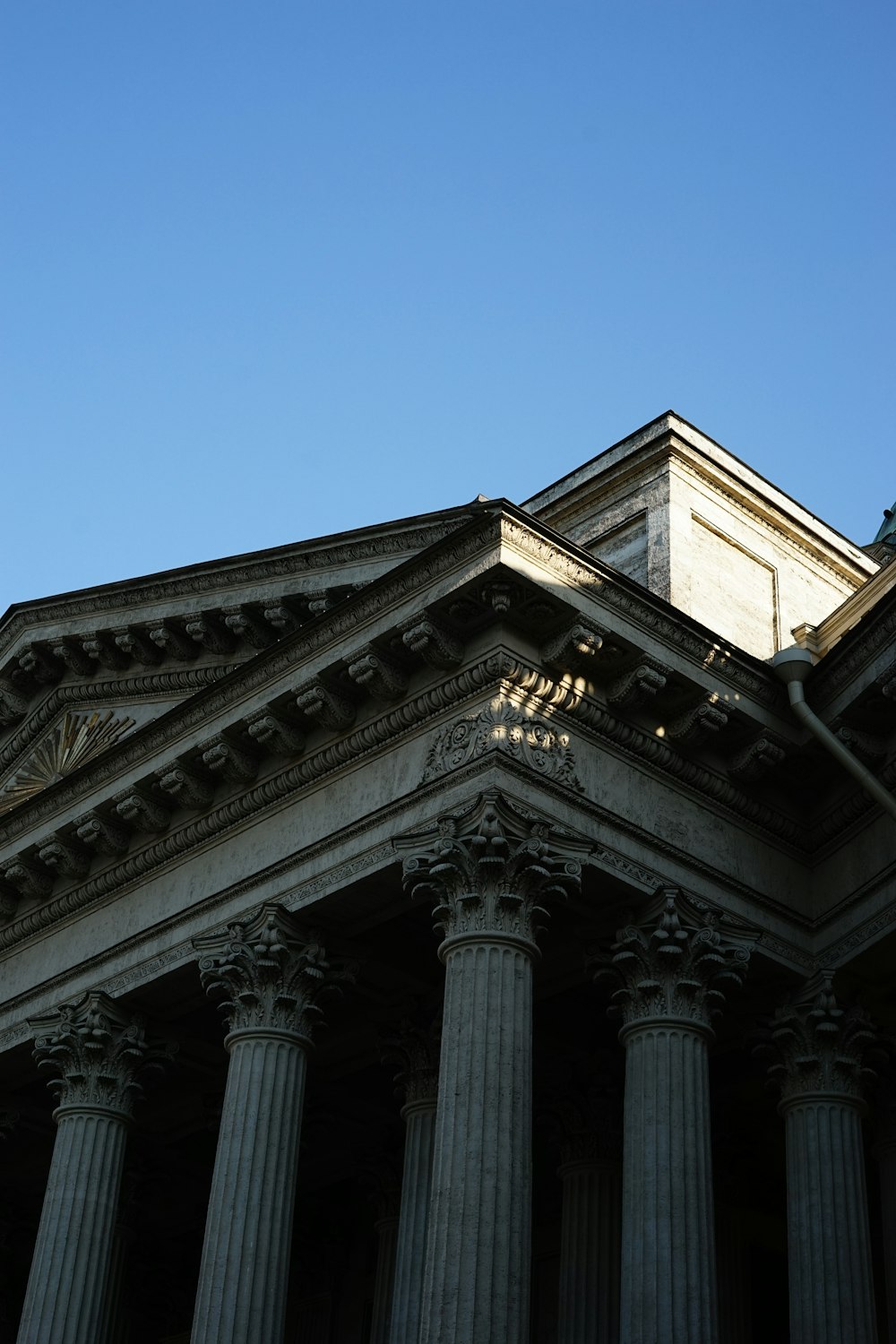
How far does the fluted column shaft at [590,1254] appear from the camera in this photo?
17.2m

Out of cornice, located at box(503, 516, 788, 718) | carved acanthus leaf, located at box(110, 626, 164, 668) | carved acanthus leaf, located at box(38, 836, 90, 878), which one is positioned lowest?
carved acanthus leaf, located at box(38, 836, 90, 878)

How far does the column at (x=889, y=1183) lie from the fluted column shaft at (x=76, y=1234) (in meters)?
7.63

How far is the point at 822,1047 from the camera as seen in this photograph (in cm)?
1619

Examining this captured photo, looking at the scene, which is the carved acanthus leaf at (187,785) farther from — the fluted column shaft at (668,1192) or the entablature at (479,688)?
the fluted column shaft at (668,1192)

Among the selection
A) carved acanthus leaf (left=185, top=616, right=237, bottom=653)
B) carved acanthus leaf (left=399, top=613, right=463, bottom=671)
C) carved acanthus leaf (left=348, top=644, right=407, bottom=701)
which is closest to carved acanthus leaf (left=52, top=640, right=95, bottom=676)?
carved acanthus leaf (left=185, top=616, right=237, bottom=653)

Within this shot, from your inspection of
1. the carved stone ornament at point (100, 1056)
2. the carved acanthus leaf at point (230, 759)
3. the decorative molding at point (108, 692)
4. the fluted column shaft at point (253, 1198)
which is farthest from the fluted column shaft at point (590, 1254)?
the decorative molding at point (108, 692)

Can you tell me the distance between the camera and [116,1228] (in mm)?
21547

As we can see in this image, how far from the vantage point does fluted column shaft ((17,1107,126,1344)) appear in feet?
57.1

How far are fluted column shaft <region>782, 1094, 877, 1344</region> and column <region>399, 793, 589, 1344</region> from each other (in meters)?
2.92

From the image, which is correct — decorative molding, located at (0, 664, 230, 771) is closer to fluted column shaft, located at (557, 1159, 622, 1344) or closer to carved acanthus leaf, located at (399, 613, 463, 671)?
carved acanthus leaf, located at (399, 613, 463, 671)

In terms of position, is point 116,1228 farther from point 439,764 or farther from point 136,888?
point 439,764

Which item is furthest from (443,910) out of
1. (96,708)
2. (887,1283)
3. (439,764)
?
(96,708)

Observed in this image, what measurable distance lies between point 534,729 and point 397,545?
3157 millimetres

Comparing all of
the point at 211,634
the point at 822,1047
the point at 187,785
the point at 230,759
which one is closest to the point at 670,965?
the point at 822,1047
